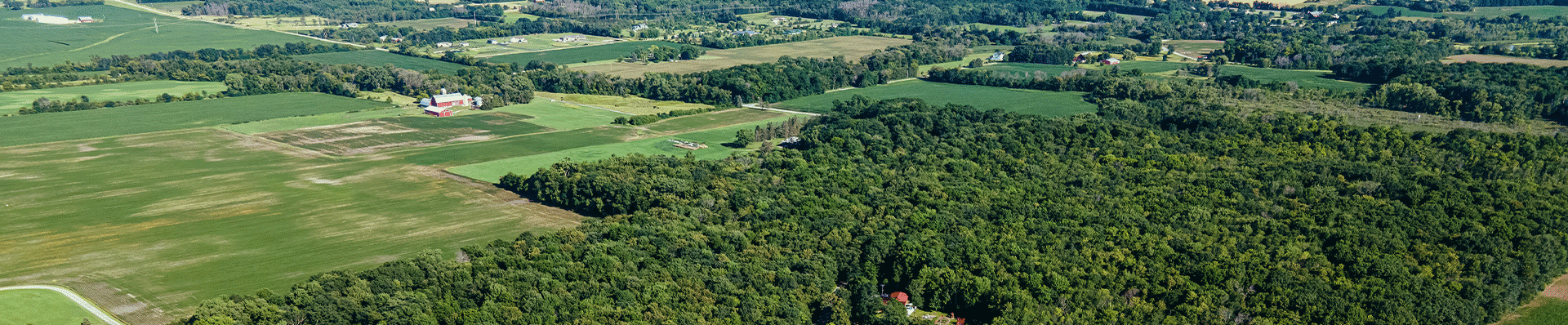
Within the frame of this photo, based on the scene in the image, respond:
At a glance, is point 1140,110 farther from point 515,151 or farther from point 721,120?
point 515,151

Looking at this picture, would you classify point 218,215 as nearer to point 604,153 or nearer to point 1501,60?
point 604,153

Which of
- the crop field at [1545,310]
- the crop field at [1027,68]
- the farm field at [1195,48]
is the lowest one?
the crop field at [1545,310]

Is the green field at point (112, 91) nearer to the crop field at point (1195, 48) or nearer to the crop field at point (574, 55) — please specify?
the crop field at point (574, 55)

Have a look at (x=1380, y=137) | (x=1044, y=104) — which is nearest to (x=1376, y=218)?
(x=1380, y=137)

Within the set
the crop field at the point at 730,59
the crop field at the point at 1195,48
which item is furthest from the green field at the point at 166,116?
the crop field at the point at 1195,48

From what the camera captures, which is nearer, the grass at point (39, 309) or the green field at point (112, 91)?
the grass at point (39, 309)

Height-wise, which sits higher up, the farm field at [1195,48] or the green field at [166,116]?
the farm field at [1195,48]
